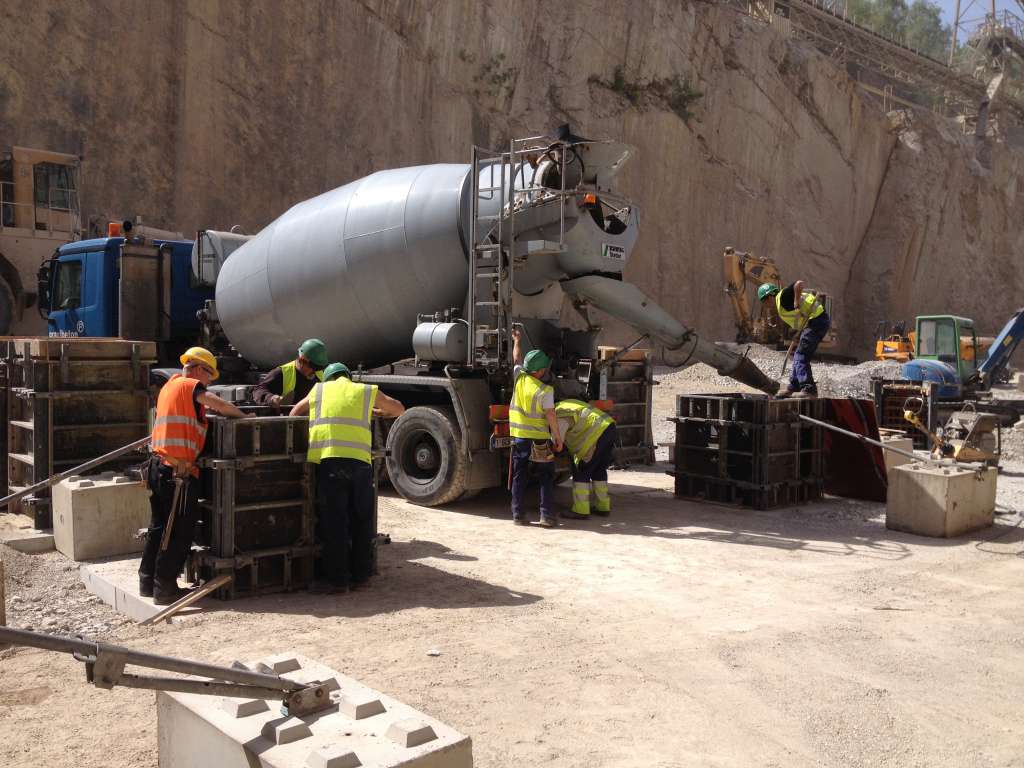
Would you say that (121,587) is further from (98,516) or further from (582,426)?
(582,426)

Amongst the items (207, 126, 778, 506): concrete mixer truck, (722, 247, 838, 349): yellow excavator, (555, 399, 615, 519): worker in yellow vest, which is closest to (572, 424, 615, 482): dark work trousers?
(555, 399, 615, 519): worker in yellow vest

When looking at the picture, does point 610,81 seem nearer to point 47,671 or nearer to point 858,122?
point 858,122

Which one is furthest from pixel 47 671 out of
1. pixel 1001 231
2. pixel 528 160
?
pixel 1001 231

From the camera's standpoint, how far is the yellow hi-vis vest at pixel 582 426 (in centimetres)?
871

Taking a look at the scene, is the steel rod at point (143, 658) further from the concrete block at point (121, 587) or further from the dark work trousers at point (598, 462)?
→ the dark work trousers at point (598, 462)

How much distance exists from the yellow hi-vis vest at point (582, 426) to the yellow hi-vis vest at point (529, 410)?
13.2 inches

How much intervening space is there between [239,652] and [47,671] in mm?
934

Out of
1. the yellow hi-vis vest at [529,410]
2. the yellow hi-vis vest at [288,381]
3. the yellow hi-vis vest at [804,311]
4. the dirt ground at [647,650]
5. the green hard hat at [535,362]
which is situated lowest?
the dirt ground at [647,650]

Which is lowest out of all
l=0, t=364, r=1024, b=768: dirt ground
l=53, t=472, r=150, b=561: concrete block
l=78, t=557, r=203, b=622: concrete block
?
l=0, t=364, r=1024, b=768: dirt ground

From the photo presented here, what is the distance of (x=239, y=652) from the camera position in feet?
15.9

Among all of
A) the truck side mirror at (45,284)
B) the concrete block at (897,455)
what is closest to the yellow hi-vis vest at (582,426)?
the concrete block at (897,455)

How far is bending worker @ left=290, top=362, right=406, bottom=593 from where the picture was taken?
5914 millimetres

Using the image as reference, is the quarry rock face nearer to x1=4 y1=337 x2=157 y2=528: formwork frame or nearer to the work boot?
x1=4 y1=337 x2=157 y2=528: formwork frame

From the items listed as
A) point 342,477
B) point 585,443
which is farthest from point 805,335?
point 342,477
